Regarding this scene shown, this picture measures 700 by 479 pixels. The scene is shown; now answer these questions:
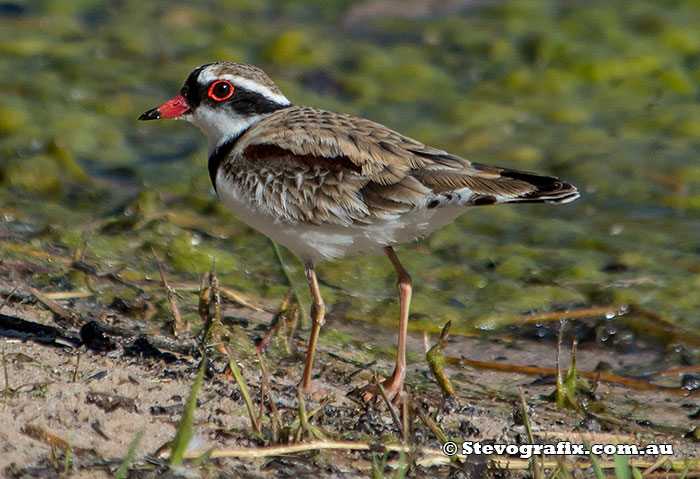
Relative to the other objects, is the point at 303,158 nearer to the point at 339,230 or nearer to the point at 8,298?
the point at 339,230

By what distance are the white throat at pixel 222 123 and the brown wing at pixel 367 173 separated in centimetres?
34

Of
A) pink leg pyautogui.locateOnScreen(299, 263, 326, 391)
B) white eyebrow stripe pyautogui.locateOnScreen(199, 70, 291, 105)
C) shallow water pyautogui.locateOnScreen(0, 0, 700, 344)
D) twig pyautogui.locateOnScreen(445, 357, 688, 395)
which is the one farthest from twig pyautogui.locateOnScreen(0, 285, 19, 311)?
twig pyautogui.locateOnScreen(445, 357, 688, 395)

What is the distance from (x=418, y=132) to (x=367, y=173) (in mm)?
3335

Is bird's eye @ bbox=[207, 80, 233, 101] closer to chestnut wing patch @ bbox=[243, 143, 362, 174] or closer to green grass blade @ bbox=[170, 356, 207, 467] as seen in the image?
chestnut wing patch @ bbox=[243, 143, 362, 174]

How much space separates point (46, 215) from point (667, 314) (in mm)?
3666

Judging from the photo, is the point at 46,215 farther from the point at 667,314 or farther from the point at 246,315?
the point at 667,314

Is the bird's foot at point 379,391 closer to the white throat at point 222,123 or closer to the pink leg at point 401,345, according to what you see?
the pink leg at point 401,345

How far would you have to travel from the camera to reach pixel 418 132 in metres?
7.28

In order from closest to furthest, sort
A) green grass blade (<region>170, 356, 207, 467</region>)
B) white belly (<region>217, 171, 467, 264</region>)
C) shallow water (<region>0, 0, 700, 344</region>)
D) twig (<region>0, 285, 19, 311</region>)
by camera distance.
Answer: green grass blade (<region>170, 356, 207, 467</region>) < twig (<region>0, 285, 19, 311</region>) < white belly (<region>217, 171, 467, 264</region>) < shallow water (<region>0, 0, 700, 344</region>)

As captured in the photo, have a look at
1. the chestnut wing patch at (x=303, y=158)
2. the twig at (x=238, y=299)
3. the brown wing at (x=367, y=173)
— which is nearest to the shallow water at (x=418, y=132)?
the twig at (x=238, y=299)

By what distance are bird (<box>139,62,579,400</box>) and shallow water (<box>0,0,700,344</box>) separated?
996mm

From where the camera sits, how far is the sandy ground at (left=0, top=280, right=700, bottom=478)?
3080mm

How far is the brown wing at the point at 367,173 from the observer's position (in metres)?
3.85

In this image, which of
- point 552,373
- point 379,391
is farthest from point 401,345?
point 552,373
